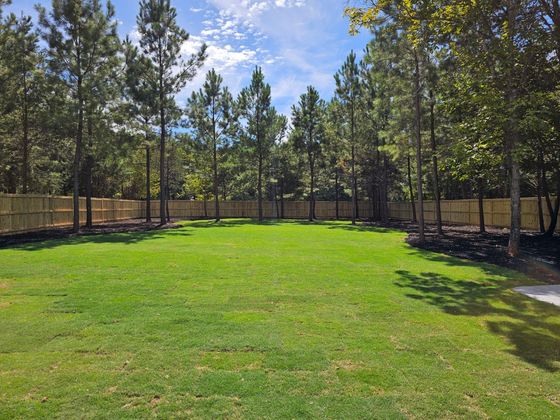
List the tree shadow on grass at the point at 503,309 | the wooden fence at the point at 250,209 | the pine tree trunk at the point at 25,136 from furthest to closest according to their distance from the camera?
the wooden fence at the point at 250,209
the pine tree trunk at the point at 25,136
the tree shadow on grass at the point at 503,309

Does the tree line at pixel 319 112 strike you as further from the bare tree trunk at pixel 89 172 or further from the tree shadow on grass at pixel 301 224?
the tree shadow on grass at pixel 301 224

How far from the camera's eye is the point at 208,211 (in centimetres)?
4350

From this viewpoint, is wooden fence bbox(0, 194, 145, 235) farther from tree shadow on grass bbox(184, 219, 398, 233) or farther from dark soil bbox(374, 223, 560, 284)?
dark soil bbox(374, 223, 560, 284)

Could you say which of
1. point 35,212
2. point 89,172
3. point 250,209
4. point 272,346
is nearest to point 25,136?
point 89,172

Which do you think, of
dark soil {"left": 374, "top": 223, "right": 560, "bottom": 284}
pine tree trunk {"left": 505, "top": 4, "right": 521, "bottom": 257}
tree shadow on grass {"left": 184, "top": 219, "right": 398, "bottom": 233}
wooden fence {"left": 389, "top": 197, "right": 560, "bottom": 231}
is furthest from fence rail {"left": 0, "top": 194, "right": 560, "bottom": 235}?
pine tree trunk {"left": 505, "top": 4, "right": 521, "bottom": 257}

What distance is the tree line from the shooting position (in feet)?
32.8

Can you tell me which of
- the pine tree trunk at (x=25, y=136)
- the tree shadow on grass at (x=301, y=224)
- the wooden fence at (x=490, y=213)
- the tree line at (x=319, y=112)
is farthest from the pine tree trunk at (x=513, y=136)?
the pine tree trunk at (x=25, y=136)

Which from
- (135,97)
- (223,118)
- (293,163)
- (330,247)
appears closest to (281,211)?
(293,163)

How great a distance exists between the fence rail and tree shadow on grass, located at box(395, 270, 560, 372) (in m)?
15.7

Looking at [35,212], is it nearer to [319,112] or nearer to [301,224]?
A: [301,224]

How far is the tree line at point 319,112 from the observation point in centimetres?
1000

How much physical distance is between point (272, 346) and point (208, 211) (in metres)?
40.1

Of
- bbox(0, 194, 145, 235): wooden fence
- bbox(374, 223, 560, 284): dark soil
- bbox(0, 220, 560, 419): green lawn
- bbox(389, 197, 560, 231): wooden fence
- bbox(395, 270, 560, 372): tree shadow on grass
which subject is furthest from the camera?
bbox(389, 197, 560, 231): wooden fence

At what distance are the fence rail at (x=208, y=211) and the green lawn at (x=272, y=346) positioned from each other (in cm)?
1214
